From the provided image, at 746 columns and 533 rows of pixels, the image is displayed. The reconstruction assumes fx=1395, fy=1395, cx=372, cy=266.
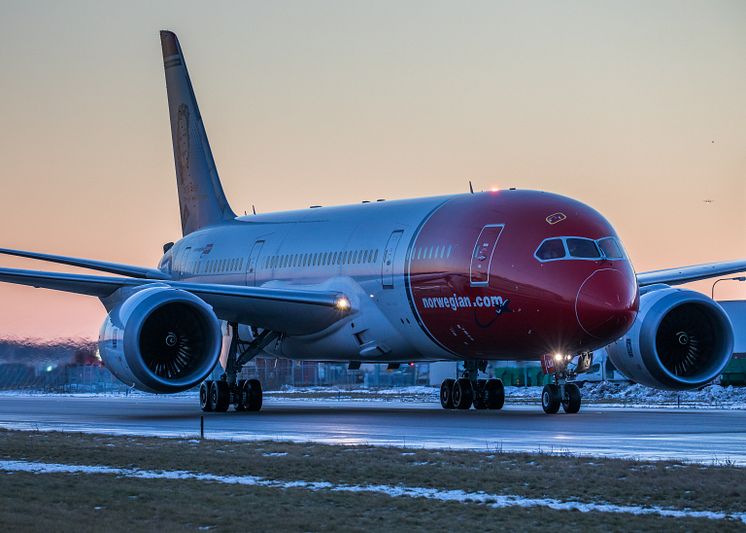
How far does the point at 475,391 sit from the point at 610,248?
6.19 metres

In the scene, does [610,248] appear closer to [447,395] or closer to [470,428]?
[470,428]

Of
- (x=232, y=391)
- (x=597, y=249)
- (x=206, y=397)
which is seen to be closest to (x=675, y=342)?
(x=597, y=249)

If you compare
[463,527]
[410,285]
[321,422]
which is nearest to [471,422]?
[321,422]

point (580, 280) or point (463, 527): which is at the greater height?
point (580, 280)

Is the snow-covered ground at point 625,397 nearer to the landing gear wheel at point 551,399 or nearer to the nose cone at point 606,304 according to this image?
the landing gear wheel at point 551,399

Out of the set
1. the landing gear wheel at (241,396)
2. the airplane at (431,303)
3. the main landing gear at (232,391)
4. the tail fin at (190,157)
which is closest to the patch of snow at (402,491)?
the airplane at (431,303)

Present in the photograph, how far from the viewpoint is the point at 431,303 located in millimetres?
29094

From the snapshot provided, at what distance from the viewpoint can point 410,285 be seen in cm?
2984

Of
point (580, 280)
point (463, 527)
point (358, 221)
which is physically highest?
point (358, 221)

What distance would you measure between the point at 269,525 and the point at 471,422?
14.5 m

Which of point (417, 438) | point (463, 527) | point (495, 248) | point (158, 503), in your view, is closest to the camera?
point (463, 527)

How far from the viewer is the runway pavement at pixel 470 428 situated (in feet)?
62.4

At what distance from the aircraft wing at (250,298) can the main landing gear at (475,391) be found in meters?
3.05

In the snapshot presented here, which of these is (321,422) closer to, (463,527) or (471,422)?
(471,422)
